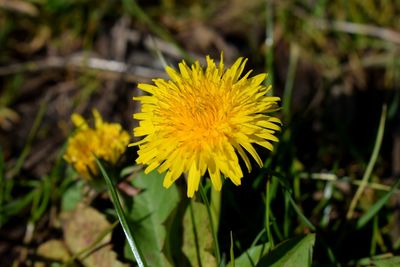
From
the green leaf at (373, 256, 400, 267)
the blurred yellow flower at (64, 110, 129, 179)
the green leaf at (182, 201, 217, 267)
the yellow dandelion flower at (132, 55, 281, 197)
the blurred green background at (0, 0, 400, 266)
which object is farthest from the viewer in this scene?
the blurred green background at (0, 0, 400, 266)

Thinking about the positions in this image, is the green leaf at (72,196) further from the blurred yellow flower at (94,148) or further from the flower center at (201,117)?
the flower center at (201,117)

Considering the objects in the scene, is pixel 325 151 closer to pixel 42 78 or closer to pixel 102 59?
pixel 102 59

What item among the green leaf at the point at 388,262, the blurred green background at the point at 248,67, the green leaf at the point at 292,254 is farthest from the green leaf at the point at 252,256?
the green leaf at the point at 388,262

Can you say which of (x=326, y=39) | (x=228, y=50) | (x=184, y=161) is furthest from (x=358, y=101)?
(x=184, y=161)

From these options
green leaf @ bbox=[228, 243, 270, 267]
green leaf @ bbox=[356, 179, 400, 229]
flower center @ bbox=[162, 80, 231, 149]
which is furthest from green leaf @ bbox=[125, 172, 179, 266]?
green leaf @ bbox=[356, 179, 400, 229]

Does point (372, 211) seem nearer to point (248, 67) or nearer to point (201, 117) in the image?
point (201, 117)

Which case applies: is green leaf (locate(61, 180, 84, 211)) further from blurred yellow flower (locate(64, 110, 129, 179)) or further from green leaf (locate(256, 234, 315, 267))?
green leaf (locate(256, 234, 315, 267))
